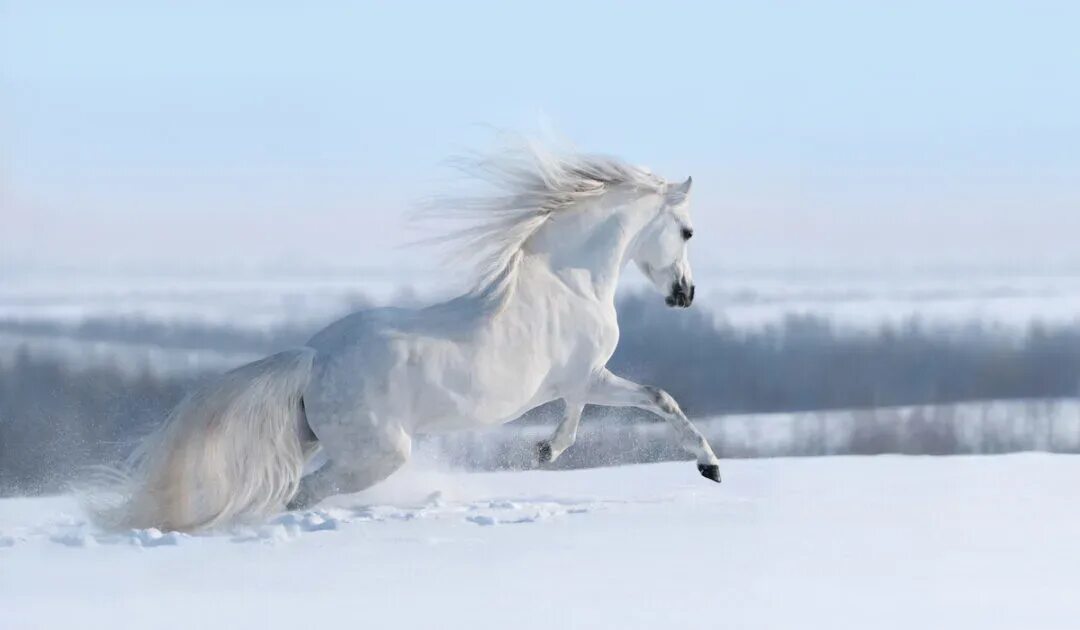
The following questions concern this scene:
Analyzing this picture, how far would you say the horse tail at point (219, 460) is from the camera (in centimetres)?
658

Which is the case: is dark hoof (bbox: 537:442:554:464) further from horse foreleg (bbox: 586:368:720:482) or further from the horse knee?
the horse knee

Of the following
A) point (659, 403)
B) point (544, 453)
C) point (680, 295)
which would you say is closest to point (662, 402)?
point (659, 403)

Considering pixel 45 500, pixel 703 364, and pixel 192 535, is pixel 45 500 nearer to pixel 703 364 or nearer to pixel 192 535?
pixel 192 535

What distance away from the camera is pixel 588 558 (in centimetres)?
619

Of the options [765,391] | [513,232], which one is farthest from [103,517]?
[765,391]

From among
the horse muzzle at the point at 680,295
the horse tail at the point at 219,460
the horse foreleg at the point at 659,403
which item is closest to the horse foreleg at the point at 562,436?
the horse foreleg at the point at 659,403

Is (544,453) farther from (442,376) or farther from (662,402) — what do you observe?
(442,376)

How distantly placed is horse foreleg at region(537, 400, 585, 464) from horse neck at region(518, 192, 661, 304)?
597mm

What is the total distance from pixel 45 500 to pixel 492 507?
243 cm

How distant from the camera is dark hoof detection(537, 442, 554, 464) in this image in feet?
25.3

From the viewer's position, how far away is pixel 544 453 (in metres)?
7.73

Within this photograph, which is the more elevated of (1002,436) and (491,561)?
(491,561)

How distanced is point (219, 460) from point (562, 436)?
1.88 m

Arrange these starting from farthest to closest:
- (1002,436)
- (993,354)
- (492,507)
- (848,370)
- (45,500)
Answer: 1. (848,370)
2. (993,354)
3. (1002,436)
4. (45,500)
5. (492,507)
